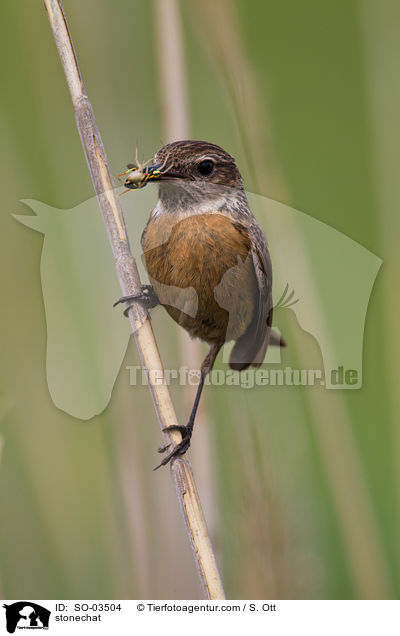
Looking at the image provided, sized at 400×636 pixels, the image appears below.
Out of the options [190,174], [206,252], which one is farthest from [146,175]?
[206,252]

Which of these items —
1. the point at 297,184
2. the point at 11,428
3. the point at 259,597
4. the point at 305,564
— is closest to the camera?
the point at 259,597

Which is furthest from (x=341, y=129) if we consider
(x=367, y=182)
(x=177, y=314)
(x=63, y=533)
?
(x=63, y=533)

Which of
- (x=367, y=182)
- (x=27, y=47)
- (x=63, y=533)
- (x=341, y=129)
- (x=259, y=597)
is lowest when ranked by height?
(x=259, y=597)

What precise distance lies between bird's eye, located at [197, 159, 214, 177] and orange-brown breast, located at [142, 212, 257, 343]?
141 millimetres

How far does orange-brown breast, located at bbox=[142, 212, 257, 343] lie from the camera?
223 cm

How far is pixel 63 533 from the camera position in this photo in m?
2.27

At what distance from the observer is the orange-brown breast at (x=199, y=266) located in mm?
2230

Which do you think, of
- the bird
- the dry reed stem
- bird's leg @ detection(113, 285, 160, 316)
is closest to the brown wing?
the bird

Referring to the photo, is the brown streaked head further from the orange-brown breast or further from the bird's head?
the orange-brown breast

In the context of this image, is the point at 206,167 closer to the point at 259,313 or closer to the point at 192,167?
the point at 192,167

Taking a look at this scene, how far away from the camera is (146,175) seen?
6.75 ft

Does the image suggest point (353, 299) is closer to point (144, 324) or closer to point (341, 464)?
point (341, 464)

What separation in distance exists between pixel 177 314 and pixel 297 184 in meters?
0.62

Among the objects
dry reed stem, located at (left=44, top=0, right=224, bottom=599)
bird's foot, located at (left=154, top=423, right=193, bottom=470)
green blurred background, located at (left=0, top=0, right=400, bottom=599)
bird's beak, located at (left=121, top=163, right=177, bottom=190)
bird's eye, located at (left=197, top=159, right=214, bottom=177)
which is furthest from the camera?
bird's eye, located at (left=197, top=159, right=214, bottom=177)
